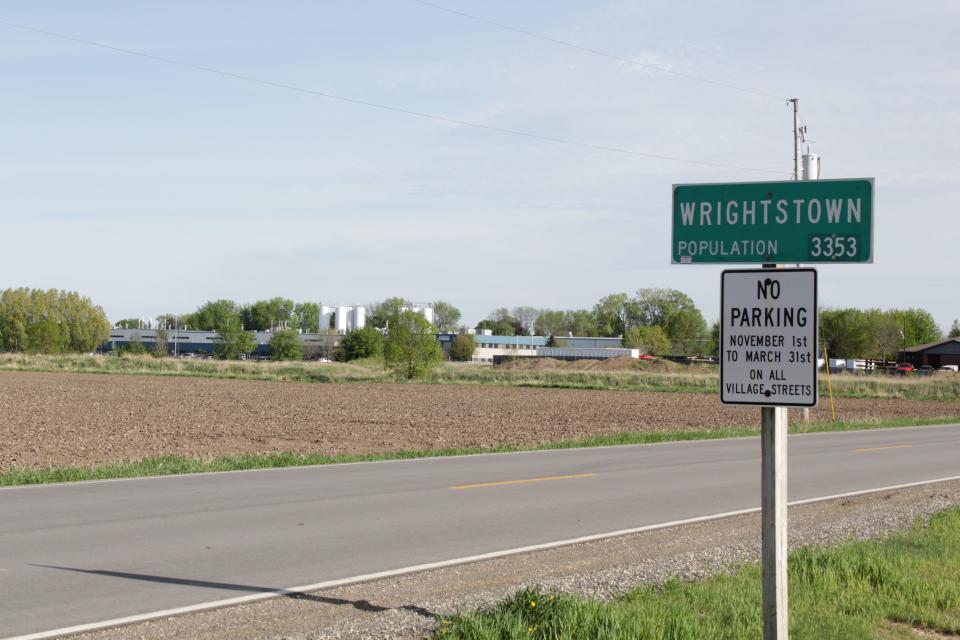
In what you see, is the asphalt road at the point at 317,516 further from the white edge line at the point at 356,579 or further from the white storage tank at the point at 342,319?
the white storage tank at the point at 342,319

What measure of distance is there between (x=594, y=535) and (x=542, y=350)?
5706 inches

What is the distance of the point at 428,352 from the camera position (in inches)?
2918

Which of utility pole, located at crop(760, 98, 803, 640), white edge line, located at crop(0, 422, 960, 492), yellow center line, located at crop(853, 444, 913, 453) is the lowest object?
yellow center line, located at crop(853, 444, 913, 453)

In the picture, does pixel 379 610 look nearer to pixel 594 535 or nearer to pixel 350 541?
pixel 350 541

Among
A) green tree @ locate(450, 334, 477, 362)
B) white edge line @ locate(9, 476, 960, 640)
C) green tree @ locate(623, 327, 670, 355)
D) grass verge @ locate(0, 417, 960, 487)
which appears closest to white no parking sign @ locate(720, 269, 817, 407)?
white edge line @ locate(9, 476, 960, 640)

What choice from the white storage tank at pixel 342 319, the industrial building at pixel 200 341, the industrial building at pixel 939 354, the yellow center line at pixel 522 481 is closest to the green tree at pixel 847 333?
the industrial building at pixel 939 354

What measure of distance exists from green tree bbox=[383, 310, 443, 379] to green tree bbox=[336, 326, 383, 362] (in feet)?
145

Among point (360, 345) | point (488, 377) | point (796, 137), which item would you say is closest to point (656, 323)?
point (360, 345)

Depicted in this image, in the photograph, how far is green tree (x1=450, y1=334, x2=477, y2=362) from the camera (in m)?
155

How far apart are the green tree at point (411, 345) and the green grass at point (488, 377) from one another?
1.07m

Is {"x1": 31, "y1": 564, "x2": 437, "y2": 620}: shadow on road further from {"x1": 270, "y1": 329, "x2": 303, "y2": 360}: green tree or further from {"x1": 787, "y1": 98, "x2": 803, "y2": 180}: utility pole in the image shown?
{"x1": 270, "y1": 329, "x2": 303, "y2": 360}: green tree

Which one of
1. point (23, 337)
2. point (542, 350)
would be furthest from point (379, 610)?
point (23, 337)

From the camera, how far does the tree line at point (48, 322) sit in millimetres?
151375

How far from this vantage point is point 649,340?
160 metres
